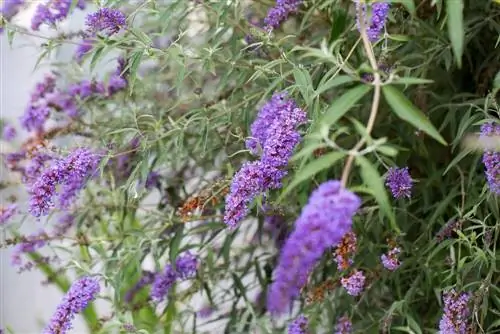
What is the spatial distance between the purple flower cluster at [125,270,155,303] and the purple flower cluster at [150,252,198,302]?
0.31 feet

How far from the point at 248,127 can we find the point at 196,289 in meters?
0.39

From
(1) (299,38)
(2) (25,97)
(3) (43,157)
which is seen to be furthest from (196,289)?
(2) (25,97)

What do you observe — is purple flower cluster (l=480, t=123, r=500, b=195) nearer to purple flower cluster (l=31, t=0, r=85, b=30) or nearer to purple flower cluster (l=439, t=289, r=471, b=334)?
purple flower cluster (l=439, t=289, r=471, b=334)

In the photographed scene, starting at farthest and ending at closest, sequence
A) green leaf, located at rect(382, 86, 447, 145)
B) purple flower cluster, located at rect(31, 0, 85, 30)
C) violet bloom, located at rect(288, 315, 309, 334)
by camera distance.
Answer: purple flower cluster, located at rect(31, 0, 85, 30), violet bloom, located at rect(288, 315, 309, 334), green leaf, located at rect(382, 86, 447, 145)

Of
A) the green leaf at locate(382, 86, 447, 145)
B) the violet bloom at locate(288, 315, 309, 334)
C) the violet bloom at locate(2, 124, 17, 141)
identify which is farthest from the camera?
the violet bloom at locate(2, 124, 17, 141)

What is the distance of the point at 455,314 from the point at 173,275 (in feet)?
1.89

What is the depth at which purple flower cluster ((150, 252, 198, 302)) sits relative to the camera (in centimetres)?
143

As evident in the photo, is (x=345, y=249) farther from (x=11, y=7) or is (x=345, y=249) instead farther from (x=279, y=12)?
(x=11, y=7)

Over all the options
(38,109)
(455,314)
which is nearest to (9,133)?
(38,109)

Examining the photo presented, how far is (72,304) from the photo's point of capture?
3.91 ft

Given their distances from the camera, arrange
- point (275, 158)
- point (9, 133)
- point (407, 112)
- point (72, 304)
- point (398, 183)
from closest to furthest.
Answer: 1. point (407, 112)
2. point (275, 158)
3. point (398, 183)
4. point (72, 304)
5. point (9, 133)

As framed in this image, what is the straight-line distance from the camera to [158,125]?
1333 millimetres

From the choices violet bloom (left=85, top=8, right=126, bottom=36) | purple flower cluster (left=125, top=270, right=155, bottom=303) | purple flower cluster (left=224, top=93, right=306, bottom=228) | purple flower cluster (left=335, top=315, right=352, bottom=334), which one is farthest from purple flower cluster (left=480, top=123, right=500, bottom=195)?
purple flower cluster (left=125, top=270, right=155, bottom=303)

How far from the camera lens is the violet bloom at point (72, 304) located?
3.81 ft
